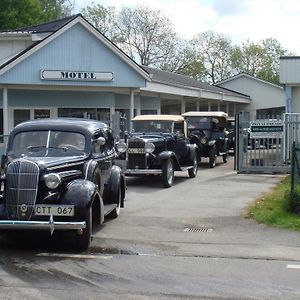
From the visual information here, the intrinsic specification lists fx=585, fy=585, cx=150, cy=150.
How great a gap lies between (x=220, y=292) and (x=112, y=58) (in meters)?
18.3

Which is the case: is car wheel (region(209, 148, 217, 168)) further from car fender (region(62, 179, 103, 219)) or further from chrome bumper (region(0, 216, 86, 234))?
chrome bumper (region(0, 216, 86, 234))

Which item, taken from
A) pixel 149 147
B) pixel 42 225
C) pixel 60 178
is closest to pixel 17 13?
pixel 149 147

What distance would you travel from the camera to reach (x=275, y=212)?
11312 mm

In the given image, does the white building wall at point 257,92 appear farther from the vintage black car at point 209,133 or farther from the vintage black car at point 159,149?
the vintage black car at point 159,149

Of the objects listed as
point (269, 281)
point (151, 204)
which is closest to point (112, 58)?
point (151, 204)

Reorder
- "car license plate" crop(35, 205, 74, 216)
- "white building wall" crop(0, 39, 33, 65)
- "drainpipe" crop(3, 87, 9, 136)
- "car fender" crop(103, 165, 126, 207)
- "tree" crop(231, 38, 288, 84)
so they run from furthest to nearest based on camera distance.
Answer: "tree" crop(231, 38, 288, 84) → "white building wall" crop(0, 39, 33, 65) → "drainpipe" crop(3, 87, 9, 136) → "car fender" crop(103, 165, 126, 207) → "car license plate" crop(35, 205, 74, 216)

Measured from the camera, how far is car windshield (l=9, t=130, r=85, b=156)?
31.8ft

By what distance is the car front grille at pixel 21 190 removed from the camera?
26.9 feet

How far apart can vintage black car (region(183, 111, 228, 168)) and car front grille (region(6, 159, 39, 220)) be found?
581 inches

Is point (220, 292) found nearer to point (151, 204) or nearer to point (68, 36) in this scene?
point (151, 204)

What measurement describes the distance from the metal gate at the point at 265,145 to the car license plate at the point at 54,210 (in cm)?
1216

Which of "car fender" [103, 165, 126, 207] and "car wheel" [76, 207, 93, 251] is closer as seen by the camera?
"car wheel" [76, 207, 93, 251]

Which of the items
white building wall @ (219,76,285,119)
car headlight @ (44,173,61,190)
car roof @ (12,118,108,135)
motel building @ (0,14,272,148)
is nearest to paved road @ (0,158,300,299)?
car headlight @ (44,173,61,190)

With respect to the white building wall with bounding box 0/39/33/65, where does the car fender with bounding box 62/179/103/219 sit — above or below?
below
